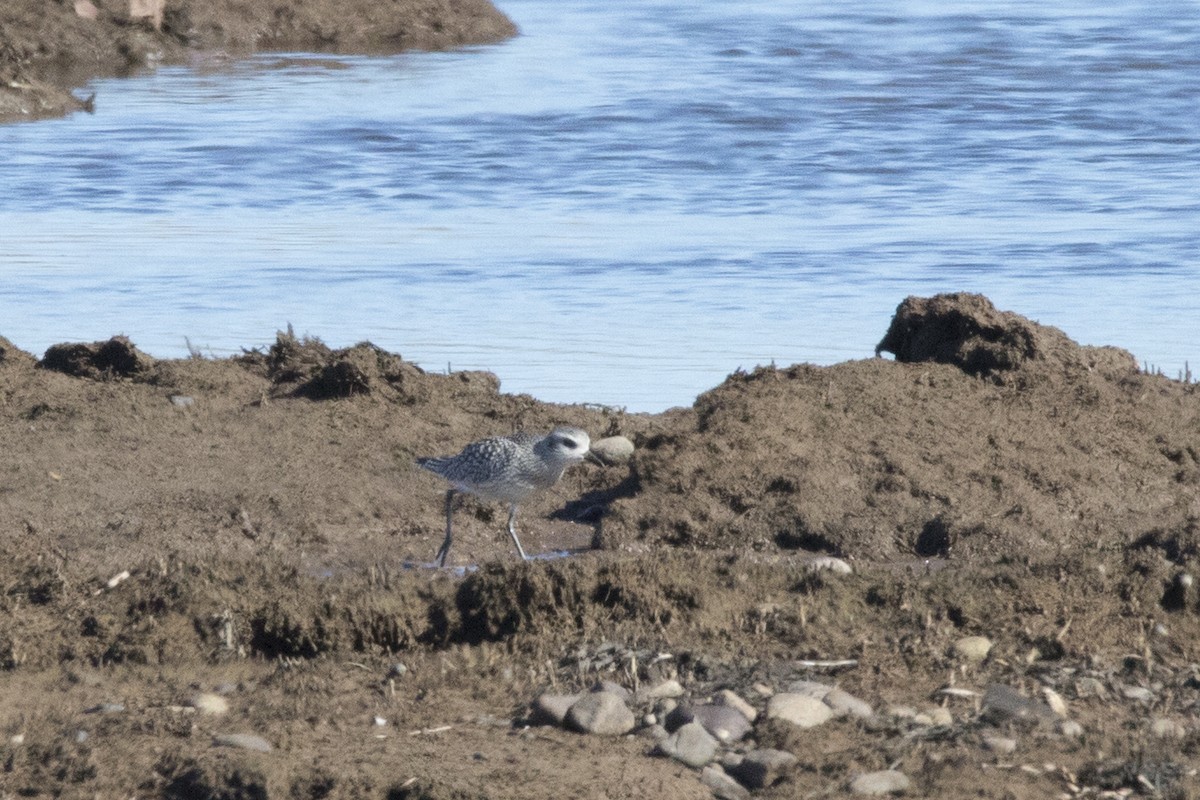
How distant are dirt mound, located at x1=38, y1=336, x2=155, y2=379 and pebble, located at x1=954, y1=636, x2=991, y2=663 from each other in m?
4.78


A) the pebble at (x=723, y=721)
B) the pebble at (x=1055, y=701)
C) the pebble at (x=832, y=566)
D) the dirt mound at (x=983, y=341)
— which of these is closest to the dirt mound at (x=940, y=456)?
the dirt mound at (x=983, y=341)

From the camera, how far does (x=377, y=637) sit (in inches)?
247

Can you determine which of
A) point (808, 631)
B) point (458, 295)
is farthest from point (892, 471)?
point (458, 295)

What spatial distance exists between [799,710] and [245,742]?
A: 1.47 m

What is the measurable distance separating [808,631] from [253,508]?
2.87 m

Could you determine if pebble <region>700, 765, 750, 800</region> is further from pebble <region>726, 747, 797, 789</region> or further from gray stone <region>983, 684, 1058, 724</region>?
gray stone <region>983, 684, 1058, 724</region>

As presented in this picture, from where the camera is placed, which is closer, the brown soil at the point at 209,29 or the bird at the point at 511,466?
the bird at the point at 511,466

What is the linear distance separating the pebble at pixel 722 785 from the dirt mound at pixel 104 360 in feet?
16.6

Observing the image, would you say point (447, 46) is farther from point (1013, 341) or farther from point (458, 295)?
point (1013, 341)

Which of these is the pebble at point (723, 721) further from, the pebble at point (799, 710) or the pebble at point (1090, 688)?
the pebble at point (1090, 688)

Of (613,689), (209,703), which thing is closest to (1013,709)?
(613,689)

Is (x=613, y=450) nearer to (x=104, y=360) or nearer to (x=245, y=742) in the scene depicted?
(x=104, y=360)

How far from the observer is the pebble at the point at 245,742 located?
5211 mm

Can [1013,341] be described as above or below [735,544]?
above
